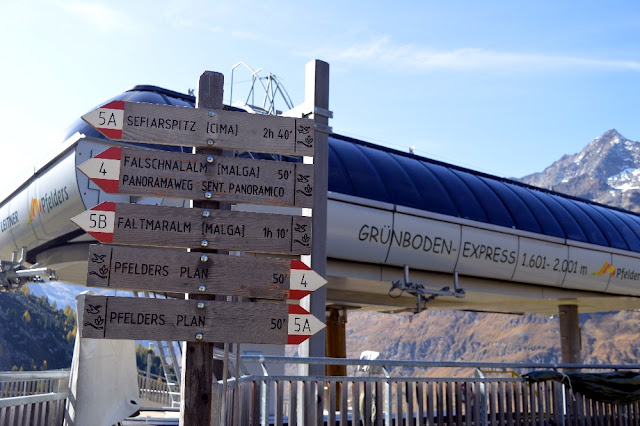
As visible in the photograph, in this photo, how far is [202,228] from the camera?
5277 millimetres

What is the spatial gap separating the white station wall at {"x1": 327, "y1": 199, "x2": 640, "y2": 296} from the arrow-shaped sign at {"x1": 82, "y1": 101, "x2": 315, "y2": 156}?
323 inches

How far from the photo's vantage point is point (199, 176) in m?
5.38

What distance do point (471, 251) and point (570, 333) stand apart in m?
9.46

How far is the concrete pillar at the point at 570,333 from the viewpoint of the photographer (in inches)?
922

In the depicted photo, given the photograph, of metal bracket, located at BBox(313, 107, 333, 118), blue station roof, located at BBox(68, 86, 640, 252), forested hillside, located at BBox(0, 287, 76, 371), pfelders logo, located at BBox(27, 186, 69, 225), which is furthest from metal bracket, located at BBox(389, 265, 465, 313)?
forested hillside, located at BBox(0, 287, 76, 371)

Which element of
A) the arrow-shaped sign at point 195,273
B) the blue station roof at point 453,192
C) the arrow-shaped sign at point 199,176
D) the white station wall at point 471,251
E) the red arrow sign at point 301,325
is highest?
the blue station roof at point 453,192

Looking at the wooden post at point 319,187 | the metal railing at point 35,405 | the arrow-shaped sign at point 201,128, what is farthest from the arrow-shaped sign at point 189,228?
the wooden post at point 319,187

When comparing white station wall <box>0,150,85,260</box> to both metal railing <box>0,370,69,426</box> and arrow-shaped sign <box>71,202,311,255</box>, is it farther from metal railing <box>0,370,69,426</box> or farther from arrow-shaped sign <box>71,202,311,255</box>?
arrow-shaped sign <box>71,202,311,255</box>

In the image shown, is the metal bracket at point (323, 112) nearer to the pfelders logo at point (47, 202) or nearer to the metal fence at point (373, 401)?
the metal fence at point (373, 401)

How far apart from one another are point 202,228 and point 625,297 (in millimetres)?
19442

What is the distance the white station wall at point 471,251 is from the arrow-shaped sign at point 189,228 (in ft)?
27.6

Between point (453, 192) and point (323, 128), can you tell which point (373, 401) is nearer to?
point (323, 128)

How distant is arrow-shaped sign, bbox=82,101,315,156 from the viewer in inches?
211

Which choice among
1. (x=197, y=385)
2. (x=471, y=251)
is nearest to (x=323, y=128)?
(x=197, y=385)
